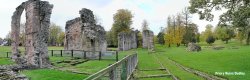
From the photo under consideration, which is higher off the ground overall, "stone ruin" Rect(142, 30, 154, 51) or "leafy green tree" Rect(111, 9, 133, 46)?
"leafy green tree" Rect(111, 9, 133, 46)

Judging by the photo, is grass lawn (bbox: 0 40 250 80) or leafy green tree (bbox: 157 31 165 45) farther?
leafy green tree (bbox: 157 31 165 45)

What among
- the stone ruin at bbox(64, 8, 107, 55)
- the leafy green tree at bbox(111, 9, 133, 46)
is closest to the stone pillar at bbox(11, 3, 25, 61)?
the stone ruin at bbox(64, 8, 107, 55)

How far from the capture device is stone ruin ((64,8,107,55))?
40.9 m

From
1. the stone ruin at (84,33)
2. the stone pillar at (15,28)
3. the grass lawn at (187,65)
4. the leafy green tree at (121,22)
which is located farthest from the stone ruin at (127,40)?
the stone pillar at (15,28)

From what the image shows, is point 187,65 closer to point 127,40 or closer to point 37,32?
point 37,32

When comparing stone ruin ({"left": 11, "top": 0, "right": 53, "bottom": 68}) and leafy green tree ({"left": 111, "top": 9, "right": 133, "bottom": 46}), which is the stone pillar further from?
leafy green tree ({"left": 111, "top": 9, "right": 133, "bottom": 46})

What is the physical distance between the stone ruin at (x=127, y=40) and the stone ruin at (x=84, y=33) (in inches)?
1029

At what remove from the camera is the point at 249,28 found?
24.8m

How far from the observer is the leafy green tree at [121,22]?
313 feet

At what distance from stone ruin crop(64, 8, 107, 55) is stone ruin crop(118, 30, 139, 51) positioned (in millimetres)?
26137

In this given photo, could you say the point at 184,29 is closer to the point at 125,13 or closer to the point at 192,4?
the point at 125,13

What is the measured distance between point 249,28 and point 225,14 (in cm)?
190

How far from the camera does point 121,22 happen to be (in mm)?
96188

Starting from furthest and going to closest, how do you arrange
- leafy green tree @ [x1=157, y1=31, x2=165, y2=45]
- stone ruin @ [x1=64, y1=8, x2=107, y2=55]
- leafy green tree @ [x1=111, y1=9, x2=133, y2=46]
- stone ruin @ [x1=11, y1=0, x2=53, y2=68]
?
1. leafy green tree @ [x1=157, y1=31, x2=165, y2=45]
2. leafy green tree @ [x1=111, y1=9, x2=133, y2=46]
3. stone ruin @ [x1=64, y1=8, x2=107, y2=55]
4. stone ruin @ [x1=11, y1=0, x2=53, y2=68]
